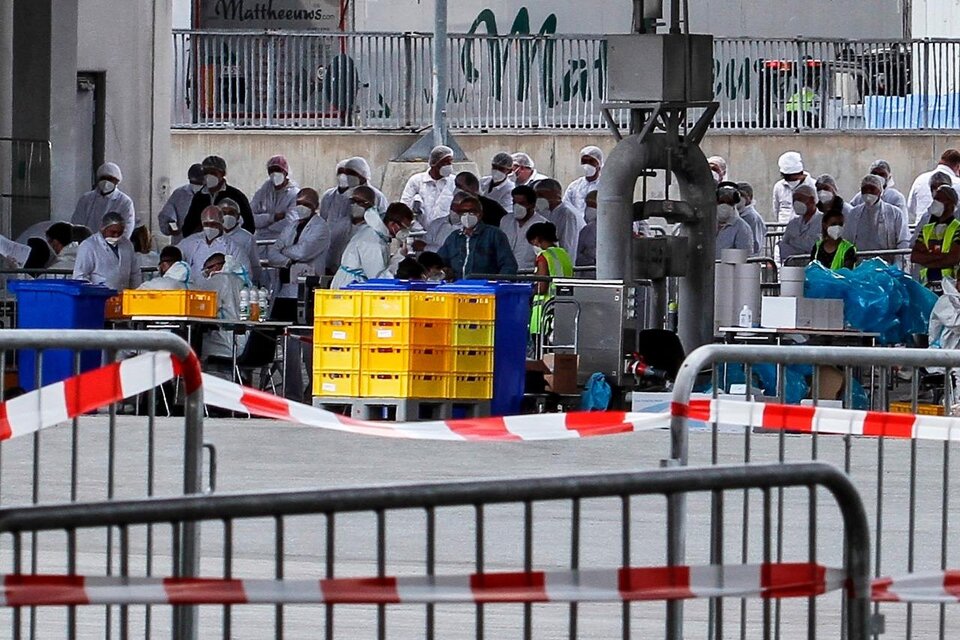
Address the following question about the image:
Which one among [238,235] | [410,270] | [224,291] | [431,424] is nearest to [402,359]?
[410,270]

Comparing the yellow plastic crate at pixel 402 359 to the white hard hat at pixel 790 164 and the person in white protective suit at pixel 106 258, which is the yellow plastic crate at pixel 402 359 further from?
the white hard hat at pixel 790 164

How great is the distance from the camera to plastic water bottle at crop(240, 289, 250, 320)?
57.6ft

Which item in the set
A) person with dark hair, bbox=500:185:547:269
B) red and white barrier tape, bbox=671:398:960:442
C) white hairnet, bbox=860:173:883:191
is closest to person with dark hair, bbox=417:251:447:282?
person with dark hair, bbox=500:185:547:269

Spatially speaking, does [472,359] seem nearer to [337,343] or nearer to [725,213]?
[337,343]

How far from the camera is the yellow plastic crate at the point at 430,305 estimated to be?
14539 mm

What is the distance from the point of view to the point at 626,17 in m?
37.1

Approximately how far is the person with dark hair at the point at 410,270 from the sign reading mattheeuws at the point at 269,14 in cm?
2125

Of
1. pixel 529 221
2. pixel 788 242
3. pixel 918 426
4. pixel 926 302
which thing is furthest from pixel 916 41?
pixel 918 426

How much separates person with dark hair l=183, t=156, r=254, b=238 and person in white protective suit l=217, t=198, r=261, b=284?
492 millimetres

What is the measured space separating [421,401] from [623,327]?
2.04 m

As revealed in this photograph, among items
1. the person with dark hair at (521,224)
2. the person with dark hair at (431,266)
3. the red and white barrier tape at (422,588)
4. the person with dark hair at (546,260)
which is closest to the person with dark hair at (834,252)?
the person with dark hair at (546,260)

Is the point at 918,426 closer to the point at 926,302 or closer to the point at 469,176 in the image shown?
the point at 926,302

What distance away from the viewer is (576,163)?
32.8m

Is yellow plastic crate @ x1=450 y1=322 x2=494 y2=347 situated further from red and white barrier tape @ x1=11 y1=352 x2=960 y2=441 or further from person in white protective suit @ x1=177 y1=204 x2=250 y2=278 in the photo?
red and white barrier tape @ x1=11 y1=352 x2=960 y2=441
